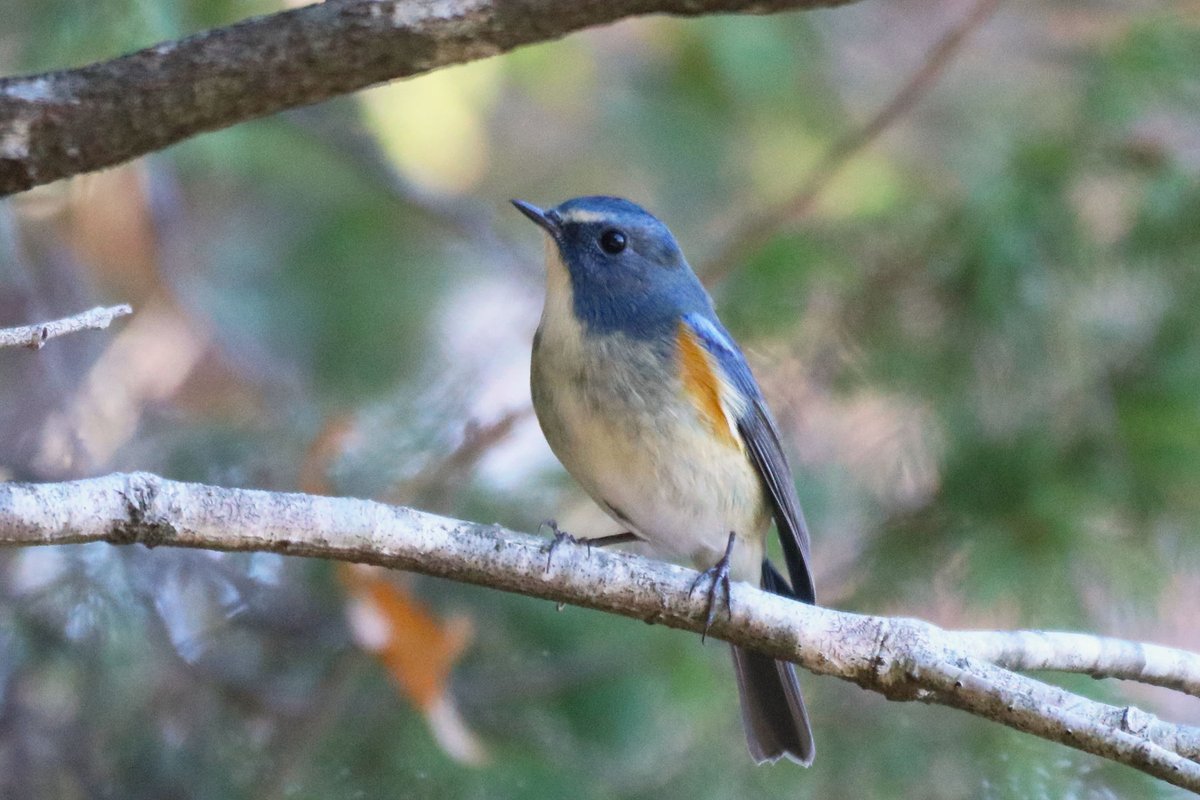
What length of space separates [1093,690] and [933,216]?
6.15 feet

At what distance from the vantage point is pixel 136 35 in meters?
3.57

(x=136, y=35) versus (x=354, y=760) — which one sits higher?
(x=136, y=35)

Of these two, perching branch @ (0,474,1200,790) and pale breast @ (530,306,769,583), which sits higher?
perching branch @ (0,474,1200,790)

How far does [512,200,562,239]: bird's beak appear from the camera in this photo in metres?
3.75

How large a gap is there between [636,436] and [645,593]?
74cm

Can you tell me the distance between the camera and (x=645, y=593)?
2.73 metres

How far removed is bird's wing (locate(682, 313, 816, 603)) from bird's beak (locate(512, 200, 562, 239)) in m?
0.46

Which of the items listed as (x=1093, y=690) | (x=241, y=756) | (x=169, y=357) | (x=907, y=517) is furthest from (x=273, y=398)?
(x=1093, y=690)

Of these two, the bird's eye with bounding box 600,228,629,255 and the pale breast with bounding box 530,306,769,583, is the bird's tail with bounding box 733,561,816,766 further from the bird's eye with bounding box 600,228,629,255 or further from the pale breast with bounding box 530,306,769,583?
the bird's eye with bounding box 600,228,629,255

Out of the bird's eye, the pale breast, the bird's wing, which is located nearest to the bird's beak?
the bird's eye

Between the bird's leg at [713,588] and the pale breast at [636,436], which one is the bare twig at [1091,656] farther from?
the pale breast at [636,436]

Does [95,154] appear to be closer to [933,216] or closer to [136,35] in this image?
[136,35]

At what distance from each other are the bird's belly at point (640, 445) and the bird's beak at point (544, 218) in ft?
1.31

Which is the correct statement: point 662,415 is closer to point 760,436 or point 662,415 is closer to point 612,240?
point 760,436
